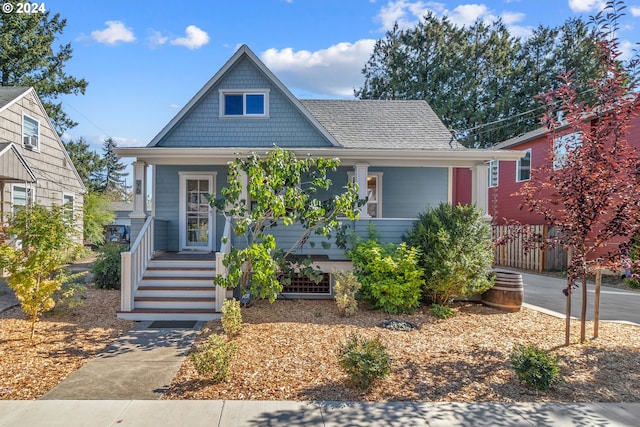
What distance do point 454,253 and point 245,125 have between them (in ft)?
22.0

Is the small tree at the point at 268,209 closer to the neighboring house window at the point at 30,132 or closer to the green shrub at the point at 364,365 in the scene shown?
the green shrub at the point at 364,365

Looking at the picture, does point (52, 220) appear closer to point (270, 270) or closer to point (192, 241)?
point (270, 270)

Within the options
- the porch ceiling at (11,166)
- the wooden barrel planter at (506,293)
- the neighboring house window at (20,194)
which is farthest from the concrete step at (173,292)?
the neighboring house window at (20,194)

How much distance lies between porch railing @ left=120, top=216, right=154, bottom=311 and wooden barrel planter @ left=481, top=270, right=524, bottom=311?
7092mm

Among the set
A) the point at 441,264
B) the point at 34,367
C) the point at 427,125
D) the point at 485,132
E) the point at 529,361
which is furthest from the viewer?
the point at 485,132

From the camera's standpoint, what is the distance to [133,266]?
682 centimetres

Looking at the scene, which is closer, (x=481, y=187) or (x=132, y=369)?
(x=132, y=369)

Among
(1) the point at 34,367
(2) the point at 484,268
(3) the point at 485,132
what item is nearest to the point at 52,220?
(1) the point at 34,367

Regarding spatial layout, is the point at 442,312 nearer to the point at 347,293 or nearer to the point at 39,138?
the point at 347,293

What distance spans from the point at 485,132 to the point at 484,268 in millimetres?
24755

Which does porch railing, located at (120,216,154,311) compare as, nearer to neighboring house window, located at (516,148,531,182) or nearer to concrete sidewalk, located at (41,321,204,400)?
concrete sidewalk, located at (41,321,204,400)

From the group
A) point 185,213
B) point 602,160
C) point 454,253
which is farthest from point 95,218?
point 602,160

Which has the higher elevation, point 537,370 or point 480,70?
point 480,70

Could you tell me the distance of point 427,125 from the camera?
11.4 meters
